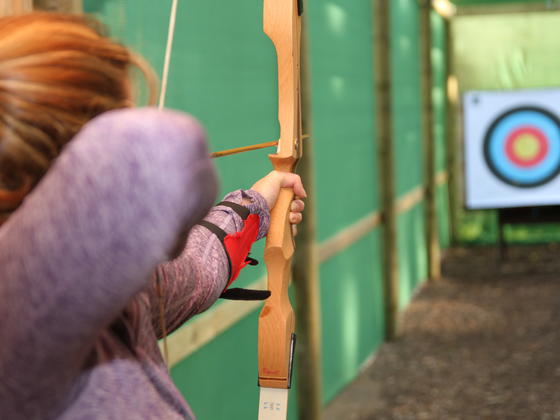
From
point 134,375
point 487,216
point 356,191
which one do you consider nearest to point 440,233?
point 487,216

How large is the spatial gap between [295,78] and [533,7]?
17.8 ft

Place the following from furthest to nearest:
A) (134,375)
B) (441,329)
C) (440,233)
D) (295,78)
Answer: (440,233)
(441,329)
(295,78)
(134,375)

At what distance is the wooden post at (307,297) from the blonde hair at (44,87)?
1.81 meters

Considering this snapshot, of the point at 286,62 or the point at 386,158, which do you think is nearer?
the point at 286,62

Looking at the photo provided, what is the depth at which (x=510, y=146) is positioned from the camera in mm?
5055

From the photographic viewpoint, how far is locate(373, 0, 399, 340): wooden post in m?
3.45

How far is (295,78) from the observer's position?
0.95 metres

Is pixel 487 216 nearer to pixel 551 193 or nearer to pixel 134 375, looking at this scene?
pixel 551 193

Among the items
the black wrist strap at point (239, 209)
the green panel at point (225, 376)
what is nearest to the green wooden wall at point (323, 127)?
the green panel at point (225, 376)

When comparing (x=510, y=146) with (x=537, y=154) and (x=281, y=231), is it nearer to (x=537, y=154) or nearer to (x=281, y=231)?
(x=537, y=154)

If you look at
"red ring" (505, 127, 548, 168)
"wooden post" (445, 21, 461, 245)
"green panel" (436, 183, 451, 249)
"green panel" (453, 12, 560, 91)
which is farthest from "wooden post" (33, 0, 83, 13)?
"green panel" (453, 12, 560, 91)

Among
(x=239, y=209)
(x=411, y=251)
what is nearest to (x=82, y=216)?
(x=239, y=209)

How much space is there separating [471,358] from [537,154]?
6.98 feet

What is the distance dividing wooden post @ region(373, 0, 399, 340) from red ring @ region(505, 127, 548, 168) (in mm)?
1744
